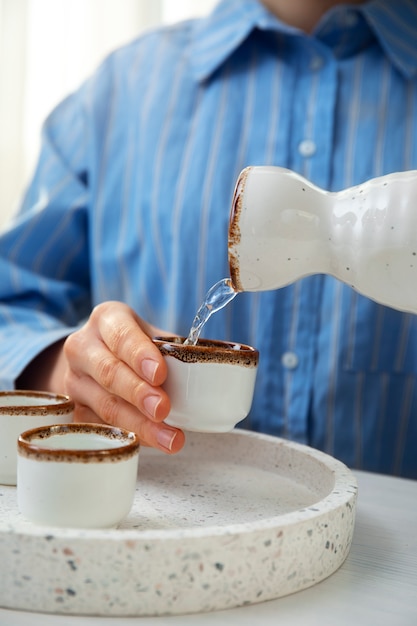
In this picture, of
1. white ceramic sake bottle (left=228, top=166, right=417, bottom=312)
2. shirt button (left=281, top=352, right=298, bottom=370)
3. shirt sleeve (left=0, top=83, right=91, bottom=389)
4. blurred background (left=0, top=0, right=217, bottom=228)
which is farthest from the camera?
blurred background (left=0, top=0, right=217, bottom=228)

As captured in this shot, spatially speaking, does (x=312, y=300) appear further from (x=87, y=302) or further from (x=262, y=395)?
(x=87, y=302)

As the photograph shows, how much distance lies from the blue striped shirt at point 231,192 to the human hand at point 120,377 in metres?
0.26

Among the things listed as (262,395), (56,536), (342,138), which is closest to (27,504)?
(56,536)

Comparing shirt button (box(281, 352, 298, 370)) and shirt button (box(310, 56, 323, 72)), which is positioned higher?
shirt button (box(310, 56, 323, 72))

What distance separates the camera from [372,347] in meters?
1.21

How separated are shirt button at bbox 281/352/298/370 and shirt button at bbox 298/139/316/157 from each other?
0.31 metres

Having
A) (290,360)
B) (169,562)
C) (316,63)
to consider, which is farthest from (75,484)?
(316,63)

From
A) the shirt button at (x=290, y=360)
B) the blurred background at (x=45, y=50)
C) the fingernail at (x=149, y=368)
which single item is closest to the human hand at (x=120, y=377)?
the fingernail at (x=149, y=368)

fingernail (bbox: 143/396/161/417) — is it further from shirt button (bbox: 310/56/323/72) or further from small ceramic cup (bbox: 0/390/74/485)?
shirt button (bbox: 310/56/323/72)

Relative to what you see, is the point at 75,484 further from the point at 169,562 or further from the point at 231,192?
the point at 231,192

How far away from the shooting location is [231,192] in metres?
1.27

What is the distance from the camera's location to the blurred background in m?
1.87

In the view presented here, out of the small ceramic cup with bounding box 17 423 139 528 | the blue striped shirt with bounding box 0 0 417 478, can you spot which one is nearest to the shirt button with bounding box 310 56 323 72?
the blue striped shirt with bounding box 0 0 417 478

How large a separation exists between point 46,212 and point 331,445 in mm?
633
